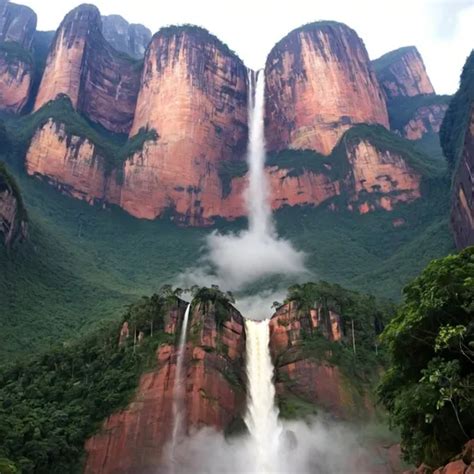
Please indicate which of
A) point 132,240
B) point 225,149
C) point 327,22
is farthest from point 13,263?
point 327,22

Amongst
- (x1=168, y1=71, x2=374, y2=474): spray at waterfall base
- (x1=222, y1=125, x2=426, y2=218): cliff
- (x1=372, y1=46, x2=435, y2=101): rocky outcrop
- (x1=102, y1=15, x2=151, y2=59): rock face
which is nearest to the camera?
(x1=168, y1=71, x2=374, y2=474): spray at waterfall base

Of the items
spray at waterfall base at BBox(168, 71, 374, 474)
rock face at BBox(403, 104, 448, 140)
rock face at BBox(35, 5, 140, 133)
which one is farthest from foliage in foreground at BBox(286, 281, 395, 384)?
rock face at BBox(403, 104, 448, 140)

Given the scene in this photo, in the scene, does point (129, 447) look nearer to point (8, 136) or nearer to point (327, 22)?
point (8, 136)

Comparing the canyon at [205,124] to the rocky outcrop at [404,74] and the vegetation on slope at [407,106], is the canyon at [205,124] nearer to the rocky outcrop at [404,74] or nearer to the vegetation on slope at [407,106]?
the vegetation on slope at [407,106]

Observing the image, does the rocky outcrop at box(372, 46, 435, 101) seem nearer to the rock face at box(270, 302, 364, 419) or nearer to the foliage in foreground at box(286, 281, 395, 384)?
the foliage in foreground at box(286, 281, 395, 384)

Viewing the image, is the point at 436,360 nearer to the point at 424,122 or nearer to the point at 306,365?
the point at 306,365

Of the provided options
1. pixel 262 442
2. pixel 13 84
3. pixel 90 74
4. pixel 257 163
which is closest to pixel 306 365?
pixel 262 442
